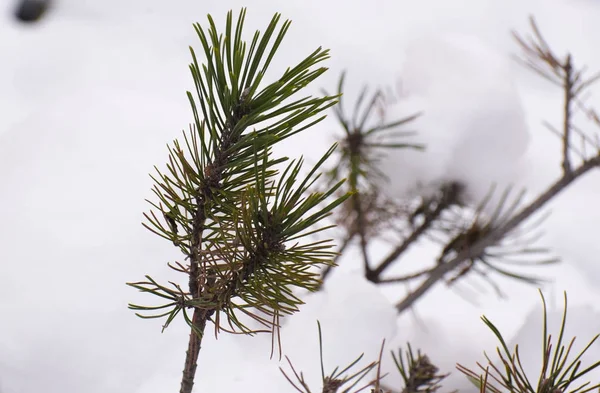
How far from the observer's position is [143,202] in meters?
0.54

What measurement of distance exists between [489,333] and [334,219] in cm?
20

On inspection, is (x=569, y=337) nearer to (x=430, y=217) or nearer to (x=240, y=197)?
(x=430, y=217)

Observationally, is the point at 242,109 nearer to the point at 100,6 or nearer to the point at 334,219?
the point at 334,219

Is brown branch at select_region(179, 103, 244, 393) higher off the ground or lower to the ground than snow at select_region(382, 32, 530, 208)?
lower

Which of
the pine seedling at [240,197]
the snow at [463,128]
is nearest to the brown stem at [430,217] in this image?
the snow at [463,128]

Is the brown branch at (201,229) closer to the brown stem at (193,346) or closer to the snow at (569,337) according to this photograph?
the brown stem at (193,346)

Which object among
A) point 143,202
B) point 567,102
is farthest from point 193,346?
point 567,102

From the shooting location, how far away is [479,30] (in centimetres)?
116

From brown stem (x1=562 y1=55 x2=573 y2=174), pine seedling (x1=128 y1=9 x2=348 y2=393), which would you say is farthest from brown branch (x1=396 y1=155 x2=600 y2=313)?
pine seedling (x1=128 y1=9 x2=348 y2=393)

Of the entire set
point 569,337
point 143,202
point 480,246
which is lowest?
point 569,337

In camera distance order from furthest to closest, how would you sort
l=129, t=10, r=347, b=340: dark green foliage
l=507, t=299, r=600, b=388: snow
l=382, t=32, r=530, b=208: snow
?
l=382, t=32, r=530, b=208: snow → l=507, t=299, r=600, b=388: snow → l=129, t=10, r=347, b=340: dark green foliage

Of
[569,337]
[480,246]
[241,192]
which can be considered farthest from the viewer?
[480,246]

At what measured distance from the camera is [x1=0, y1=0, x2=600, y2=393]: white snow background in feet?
1.47

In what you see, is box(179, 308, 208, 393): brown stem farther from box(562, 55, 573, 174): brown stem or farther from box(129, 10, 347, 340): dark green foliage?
box(562, 55, 573, 174): brown stem
